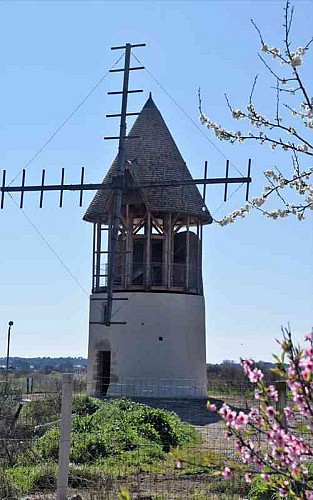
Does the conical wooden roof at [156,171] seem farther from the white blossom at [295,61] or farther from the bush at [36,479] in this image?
the white blossom at [295,61]

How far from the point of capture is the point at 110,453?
13.1 metres

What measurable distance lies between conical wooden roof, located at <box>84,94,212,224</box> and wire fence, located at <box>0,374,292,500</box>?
9070 millimetres

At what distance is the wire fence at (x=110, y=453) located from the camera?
993 cm

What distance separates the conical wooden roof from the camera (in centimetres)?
2633

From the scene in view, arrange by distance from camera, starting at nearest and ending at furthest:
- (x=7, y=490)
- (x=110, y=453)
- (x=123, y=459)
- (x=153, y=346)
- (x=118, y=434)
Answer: (x=7, y=490), (x=123, y=459), (x=110, y=453), (x=118, y=434), (x=153, y=346)

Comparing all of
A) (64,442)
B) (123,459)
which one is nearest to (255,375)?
(64,442)

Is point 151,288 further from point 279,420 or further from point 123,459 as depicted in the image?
point 279,420

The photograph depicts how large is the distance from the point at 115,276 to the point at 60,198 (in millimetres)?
3165

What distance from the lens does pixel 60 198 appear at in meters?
26.0

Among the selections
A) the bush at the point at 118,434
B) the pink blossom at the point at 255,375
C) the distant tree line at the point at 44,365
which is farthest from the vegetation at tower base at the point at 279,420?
the distant tree line at the point at 44,365

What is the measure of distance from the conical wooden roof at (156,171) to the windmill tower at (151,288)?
0.03 metres

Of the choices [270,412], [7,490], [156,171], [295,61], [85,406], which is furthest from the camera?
[156,171]

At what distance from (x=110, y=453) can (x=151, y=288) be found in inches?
527

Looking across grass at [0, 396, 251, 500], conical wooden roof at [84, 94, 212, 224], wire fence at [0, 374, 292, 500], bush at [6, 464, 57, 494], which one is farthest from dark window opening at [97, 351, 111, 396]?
bush at [6, 464, 57, 494]
